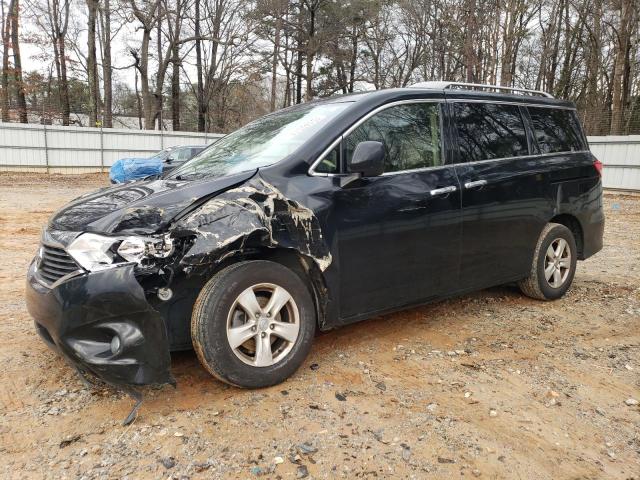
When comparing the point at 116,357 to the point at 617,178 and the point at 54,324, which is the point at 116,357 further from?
the point at 617,178

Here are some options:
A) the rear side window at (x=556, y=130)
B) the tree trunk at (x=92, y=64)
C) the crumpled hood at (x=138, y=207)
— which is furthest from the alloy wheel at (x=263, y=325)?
the tree trunk at (x=92, y=64)

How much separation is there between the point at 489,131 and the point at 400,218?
1345mm

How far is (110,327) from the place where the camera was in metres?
2.52

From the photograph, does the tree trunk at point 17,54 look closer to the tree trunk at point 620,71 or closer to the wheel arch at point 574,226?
the tree trunk at point 620,71

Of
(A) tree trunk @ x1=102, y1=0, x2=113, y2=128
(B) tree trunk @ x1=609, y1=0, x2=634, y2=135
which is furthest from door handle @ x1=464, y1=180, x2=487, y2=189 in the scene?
(A) tree trunk @ x1=102, y1=0, x2=113, y2=128

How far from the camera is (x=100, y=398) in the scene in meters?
2.81

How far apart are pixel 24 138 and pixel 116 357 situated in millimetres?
22044

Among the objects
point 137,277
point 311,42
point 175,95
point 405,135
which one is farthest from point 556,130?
point 175,95

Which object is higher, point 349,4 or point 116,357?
point 349,4

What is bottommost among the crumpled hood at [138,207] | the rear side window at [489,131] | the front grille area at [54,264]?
the front grille area at [54,264]

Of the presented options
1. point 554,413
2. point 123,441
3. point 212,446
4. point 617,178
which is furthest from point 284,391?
point 617,178

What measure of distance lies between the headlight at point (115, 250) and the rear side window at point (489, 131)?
2.39 m

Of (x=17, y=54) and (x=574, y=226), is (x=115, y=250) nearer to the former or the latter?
(x=574, y=226)

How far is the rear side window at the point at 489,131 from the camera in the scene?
390 centimetres
